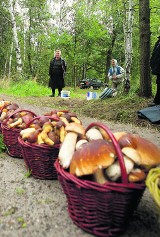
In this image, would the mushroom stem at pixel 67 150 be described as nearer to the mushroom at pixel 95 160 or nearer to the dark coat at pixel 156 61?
the mushroom at pixel 95 160

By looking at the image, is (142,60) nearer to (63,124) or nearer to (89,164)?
(63,124)

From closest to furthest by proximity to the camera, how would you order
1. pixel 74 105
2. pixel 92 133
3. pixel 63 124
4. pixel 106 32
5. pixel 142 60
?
pixel 92 133 → pixel 63 124 → pixel 142 60 → pixel 74 105 → pixel 106 32

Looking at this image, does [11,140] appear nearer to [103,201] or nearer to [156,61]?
[103,201]

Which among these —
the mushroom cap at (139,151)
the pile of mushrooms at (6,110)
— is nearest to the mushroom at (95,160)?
the mushroom cap at (139,151)

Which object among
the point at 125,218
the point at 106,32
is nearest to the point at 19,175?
the point at 125,218

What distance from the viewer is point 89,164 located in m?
2.12

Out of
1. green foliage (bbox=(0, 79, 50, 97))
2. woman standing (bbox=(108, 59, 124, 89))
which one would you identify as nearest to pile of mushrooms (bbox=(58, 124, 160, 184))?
woman standing (bbox=(108, 59, 124, 89))

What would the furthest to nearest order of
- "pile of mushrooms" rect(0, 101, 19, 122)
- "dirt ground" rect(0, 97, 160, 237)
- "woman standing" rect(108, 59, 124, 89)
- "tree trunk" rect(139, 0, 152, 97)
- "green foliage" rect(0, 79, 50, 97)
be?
"green foliage" rect(0, 79, 50, 97)
"woman standing" rect(108, 59, 124, 89)
"tree trunk" rect(139, 0, 152, 97)
"pile of mushrooms" rect(0, 101, 19, 122)
"dirt ground" rect(0, 97, 160, 237)

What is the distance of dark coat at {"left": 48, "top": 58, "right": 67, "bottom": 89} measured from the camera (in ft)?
43.6

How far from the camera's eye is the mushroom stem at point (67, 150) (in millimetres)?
2351

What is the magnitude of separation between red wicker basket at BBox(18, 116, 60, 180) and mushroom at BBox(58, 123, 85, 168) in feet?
1.57

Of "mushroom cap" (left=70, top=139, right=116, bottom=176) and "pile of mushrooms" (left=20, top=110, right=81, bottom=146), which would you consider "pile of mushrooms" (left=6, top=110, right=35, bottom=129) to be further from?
"mushroom cap" (left=70, top=139, right=116, bottom=176)

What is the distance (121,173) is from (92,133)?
64cm

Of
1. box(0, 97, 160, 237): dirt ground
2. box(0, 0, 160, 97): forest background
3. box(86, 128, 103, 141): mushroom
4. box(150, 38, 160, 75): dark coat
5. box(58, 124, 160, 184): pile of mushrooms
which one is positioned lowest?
box(0, 97, 160, 237): dirt ground
